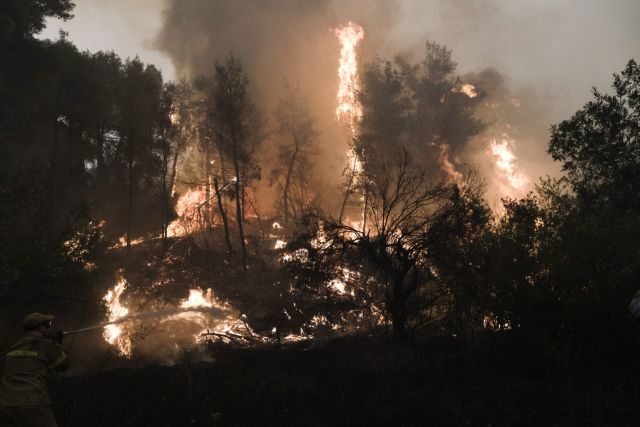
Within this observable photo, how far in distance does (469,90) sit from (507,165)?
54.7 ft

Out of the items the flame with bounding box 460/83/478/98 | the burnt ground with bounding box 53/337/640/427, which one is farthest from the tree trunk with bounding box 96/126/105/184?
the flame with bounding box 460/83/478/98

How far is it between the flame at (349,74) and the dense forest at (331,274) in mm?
24412

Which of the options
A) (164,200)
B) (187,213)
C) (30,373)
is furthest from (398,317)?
(187,213)

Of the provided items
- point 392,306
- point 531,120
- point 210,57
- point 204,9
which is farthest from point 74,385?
point 531,120

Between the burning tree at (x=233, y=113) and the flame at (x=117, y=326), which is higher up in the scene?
the burning tree at (x=233, y=113)

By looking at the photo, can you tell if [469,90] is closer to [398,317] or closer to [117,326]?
[398,317]

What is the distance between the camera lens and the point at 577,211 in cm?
1920

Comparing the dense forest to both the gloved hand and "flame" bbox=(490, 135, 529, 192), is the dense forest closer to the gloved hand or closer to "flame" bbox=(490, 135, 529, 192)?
the gloved hand

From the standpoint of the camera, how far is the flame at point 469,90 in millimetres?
63188

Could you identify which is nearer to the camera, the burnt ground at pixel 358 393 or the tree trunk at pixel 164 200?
the burnt ground at pixel 358 393

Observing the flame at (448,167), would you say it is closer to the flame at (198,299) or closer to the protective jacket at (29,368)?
the flame at (198,299)

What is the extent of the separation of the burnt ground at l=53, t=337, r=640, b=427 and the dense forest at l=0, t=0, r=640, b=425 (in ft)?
0.32

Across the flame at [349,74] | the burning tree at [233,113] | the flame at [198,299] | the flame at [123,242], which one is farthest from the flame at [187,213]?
the flame at [349,74]

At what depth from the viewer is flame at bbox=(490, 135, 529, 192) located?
74.8m
